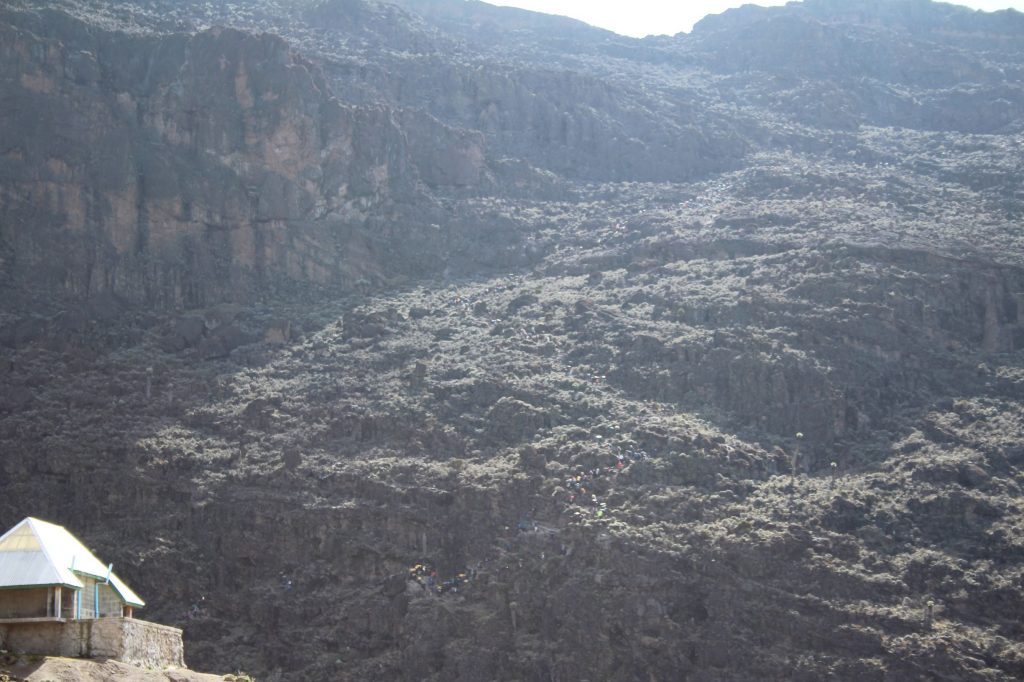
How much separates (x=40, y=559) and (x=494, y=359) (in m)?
32.6

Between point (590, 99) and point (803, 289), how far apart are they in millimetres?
24925

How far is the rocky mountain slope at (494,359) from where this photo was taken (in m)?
36.8

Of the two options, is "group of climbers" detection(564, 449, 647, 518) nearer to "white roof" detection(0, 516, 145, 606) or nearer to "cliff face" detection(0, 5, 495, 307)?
"cliff face" detection(0, 5, 495, 307)

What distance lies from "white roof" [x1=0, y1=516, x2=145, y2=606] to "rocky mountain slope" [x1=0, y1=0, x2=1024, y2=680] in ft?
63.1

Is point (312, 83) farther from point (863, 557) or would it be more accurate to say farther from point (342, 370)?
point (863, 557)

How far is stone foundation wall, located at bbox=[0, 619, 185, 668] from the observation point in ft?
53.8

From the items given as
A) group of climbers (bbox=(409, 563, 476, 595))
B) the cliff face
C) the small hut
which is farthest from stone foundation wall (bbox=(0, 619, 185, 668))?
the cliff face

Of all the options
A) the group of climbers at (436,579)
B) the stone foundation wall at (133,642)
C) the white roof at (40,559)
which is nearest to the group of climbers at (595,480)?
the group of climbers at (436,579)

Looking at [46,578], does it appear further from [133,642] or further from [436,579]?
[436,579]

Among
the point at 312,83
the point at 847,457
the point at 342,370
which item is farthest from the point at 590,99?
the point at 847,457

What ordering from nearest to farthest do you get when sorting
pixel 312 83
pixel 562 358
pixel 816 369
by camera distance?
1. pixel 816 369
2. pixel 562 358
3. pixel 312 83

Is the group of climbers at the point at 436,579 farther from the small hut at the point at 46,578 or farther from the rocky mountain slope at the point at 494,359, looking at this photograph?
the small hut at the point at 46,578

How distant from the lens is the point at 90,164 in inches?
2084

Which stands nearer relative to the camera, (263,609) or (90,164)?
(263,609)
